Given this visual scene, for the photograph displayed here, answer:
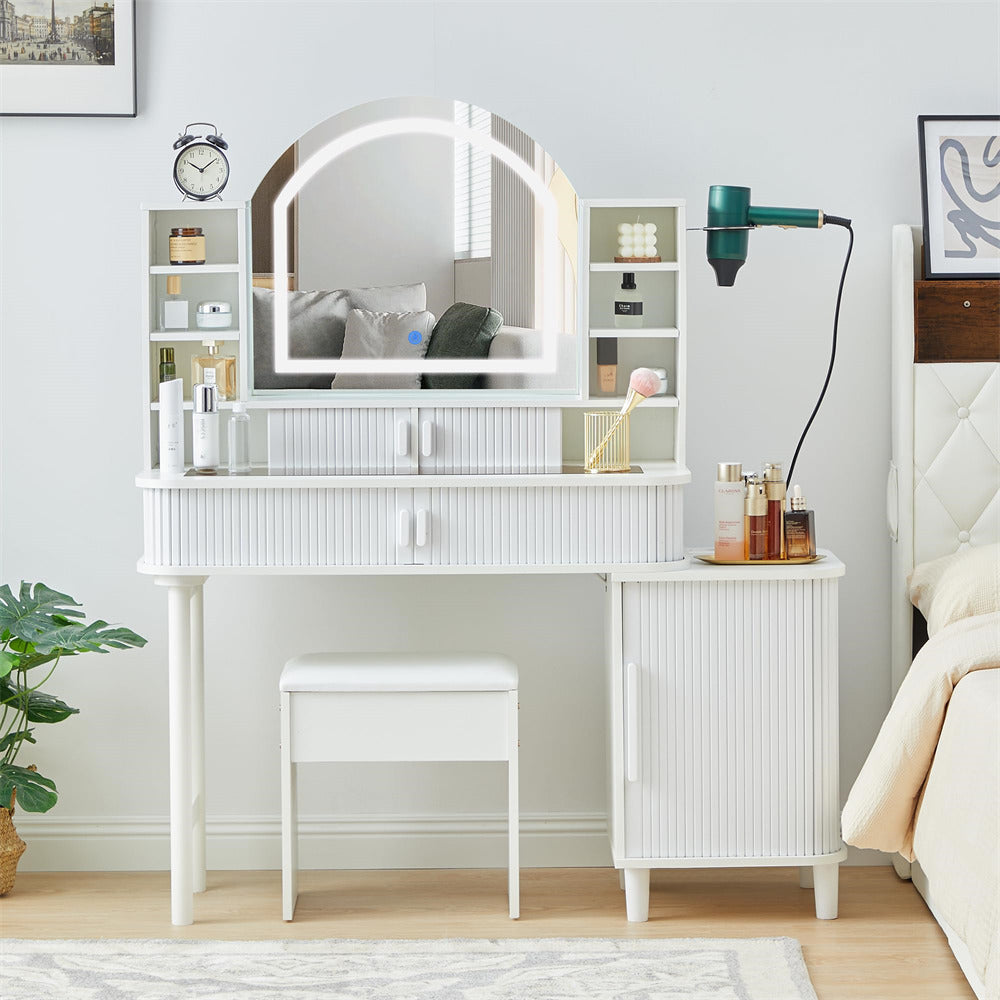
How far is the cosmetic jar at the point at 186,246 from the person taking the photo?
2484 mm

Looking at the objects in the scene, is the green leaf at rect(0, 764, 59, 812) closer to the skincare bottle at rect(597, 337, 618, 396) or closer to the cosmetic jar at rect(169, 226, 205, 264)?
the cosmetic jar at rect(169, 226, 205, 264)

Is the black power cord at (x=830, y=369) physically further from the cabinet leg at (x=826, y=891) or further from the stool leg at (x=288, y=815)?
the stool leg at (x=288, y=815)

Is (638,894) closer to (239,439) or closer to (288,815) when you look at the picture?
(288,815)

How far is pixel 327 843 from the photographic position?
271 cm

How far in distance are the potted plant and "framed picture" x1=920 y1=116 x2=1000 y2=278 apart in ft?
6.23

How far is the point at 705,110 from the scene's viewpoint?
262 centimetres

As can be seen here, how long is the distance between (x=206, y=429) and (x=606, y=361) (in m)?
0.85

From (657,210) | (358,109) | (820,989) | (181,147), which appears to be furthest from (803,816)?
(181,147)

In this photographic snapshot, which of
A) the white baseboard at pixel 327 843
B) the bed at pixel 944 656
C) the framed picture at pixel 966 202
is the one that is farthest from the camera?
the white baseboard at pixel 327 843

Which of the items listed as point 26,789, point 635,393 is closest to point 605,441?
point 635,393

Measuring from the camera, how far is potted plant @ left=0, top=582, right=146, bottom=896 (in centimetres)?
236

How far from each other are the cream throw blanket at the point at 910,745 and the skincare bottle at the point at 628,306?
913 millimetres

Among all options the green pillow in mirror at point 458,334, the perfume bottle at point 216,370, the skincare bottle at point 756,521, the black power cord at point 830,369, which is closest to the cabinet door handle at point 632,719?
the skincare bottle at point 756,521

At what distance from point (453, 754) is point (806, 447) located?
1062mm
